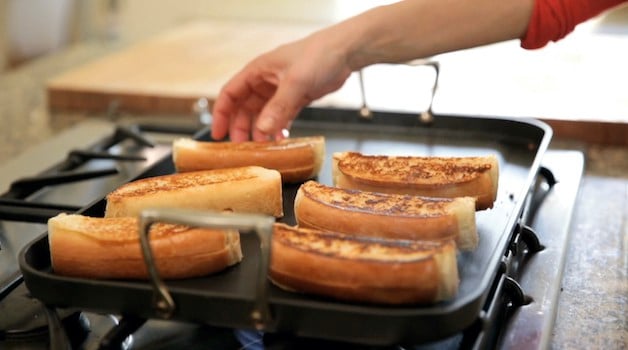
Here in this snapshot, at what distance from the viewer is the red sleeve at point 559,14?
1340mm

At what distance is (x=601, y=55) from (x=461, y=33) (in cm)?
109

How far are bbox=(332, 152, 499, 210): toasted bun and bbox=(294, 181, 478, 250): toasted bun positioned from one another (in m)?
0.07

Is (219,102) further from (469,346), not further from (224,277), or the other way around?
(469,346)

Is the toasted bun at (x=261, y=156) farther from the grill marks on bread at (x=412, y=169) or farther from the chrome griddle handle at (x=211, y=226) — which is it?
the chrome griddle handle at (x=211, y=226)

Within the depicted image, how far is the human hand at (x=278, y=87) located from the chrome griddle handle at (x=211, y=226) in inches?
21.7

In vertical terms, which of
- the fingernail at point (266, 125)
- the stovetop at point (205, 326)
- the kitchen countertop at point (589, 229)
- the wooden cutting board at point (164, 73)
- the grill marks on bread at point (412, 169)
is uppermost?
the fingernail at point (266, 125)

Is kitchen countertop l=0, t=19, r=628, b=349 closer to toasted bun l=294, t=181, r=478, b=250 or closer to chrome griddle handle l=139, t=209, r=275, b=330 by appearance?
toasted bun l=294, t=181, r=478, b=250

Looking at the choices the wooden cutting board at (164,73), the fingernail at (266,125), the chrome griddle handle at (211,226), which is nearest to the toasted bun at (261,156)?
the fingernail at (266,125)

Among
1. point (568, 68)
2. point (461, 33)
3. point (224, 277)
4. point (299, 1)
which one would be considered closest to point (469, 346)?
point (224, 277)

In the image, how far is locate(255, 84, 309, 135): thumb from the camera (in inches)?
54.8

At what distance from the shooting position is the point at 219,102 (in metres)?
1.53

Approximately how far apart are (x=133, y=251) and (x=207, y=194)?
0.79 ft

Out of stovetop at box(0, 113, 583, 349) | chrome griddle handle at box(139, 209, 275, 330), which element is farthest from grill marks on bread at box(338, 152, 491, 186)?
chrome griddle handle at box(139, 209, 275, 330)

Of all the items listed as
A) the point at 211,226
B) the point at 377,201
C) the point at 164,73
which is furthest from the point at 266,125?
the point at 164,73
